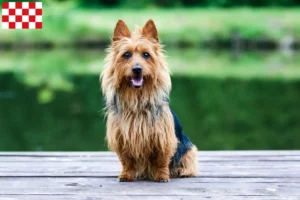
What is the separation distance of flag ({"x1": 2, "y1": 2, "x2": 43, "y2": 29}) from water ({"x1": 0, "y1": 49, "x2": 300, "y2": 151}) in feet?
6.63

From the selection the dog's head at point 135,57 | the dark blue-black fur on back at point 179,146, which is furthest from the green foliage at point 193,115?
the dog's head at point 135,57

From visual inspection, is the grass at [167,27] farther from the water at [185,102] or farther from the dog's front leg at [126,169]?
the dog's front leg at [126,169]

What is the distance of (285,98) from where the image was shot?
11.9 m

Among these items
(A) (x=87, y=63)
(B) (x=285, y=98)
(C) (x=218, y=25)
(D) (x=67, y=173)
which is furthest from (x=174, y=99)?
(C) (x=218, y=25)

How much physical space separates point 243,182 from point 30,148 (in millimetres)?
4745

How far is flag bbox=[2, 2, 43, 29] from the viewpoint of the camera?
6.55 meters

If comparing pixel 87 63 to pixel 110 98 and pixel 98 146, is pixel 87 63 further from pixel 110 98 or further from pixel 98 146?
pixel 110 98

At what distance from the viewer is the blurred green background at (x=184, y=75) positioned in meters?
8.99

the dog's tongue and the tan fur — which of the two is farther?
the tan fur

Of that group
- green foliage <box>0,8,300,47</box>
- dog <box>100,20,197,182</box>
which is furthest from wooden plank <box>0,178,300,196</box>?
green foliage <box>0,8,300,47</box>

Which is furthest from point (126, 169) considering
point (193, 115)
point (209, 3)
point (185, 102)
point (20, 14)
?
point (209, 3)

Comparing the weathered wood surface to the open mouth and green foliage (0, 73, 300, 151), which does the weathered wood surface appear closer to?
the open mouth

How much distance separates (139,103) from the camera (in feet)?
12.3

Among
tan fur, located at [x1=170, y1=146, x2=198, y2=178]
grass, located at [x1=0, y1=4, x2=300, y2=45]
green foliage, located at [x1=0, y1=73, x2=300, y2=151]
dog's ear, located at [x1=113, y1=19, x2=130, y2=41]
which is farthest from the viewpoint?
grass, located at [x1=0, y1=4, x2=300, y2=45]
